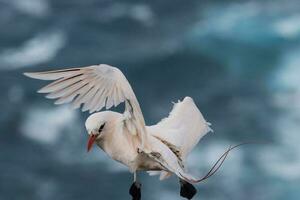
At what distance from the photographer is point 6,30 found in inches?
553

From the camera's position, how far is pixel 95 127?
5.31 meters

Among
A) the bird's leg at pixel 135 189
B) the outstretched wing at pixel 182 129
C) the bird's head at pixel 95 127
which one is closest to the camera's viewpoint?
the bird's head at pixel 95 127

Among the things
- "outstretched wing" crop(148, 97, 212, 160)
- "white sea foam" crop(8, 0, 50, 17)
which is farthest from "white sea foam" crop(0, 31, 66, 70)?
"outstretched wing" crop(148, 97, 212, 160)

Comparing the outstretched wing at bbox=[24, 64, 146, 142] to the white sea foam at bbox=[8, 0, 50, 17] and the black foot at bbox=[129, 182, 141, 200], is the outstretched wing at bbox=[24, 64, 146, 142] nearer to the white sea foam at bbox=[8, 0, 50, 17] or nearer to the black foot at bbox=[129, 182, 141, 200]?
the black foot at bbox=[129, 182, 141, 200]

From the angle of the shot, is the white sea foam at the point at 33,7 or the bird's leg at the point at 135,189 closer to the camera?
the bird's leg at the point at 135,189

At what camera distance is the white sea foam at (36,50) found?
A: 517 inches

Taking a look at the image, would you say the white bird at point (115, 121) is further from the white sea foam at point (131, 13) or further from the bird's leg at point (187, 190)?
the white sea foam at point (131, 13)

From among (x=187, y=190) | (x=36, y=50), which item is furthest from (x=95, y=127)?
(x=36, y=50)

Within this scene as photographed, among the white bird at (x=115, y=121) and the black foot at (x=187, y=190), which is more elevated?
the white bird at (x=115, y=121)

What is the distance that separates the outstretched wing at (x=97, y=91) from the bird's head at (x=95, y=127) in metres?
0.04

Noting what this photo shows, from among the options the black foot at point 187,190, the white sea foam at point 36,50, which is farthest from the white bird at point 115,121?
the white sea foam at point 36,50

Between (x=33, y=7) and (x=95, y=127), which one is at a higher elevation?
(x=33, y=7)

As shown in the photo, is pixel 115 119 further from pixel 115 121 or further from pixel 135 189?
pixel 135 189

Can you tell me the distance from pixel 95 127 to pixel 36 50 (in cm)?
825
